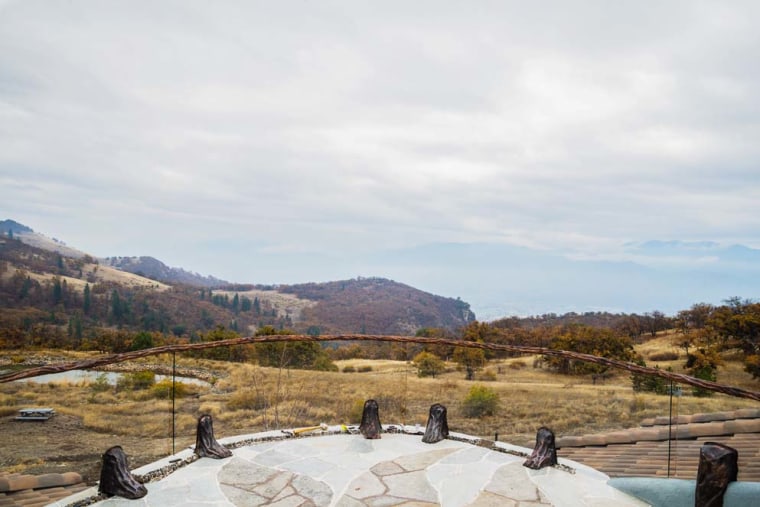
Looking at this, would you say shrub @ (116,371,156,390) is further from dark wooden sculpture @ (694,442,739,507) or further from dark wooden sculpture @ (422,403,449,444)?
dark wooden sculpture @ (694,442,739,507)

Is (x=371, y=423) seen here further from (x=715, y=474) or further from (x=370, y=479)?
(x=715, y=474)

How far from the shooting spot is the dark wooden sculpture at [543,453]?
14.9ft

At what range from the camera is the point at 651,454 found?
4.89 m

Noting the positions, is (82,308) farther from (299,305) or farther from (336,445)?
(336,445)

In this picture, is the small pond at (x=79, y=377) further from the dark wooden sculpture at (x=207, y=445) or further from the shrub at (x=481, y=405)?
the dark wooden sculpture at (x=207, y=445)

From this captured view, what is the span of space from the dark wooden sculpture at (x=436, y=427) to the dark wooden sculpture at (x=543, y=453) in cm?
102

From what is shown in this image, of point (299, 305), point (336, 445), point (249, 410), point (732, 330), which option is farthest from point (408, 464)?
point (299, 305)

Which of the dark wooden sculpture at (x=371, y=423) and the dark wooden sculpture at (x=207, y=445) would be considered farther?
the dark wooden sculpture at (x=371, y=423)

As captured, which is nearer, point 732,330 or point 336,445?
point 336,445

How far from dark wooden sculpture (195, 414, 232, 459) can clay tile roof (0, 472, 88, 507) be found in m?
0.99

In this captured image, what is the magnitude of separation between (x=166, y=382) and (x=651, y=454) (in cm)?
1538

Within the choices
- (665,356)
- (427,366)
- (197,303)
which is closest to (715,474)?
(427,366)

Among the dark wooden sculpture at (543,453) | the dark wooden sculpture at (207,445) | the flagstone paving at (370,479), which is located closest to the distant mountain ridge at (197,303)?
the flagstone paving at (370,479)

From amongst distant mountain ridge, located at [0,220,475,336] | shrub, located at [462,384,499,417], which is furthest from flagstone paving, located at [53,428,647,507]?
distant mountain ridge, located at [0,220,475,336]
